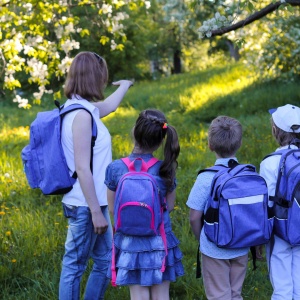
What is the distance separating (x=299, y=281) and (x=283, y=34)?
10.9 m

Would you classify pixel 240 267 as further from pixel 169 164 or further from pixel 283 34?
pixel 283 34

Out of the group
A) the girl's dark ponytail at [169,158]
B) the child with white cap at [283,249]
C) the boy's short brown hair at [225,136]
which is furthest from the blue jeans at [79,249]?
the child with white cap at [283,249]

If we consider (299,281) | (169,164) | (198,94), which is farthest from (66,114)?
(198,94)

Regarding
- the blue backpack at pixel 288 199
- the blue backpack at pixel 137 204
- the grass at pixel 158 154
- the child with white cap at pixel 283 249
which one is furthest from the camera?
the grass at pixel 158 154

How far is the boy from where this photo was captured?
3.39 metres

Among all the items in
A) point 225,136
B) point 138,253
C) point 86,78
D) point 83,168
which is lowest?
point 138,253

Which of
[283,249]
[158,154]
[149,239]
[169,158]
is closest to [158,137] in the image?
[169,158]

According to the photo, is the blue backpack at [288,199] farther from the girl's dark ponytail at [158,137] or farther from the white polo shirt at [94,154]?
the white polo shirt at [94,154]

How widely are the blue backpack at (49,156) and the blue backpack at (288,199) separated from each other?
44.8 inches

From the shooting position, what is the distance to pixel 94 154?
3.51 meters

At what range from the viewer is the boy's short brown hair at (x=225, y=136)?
11.2ft

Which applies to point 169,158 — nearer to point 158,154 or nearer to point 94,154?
point 94,154

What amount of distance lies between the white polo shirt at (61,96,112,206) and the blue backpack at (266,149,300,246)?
1.03m

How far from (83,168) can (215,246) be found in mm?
898
